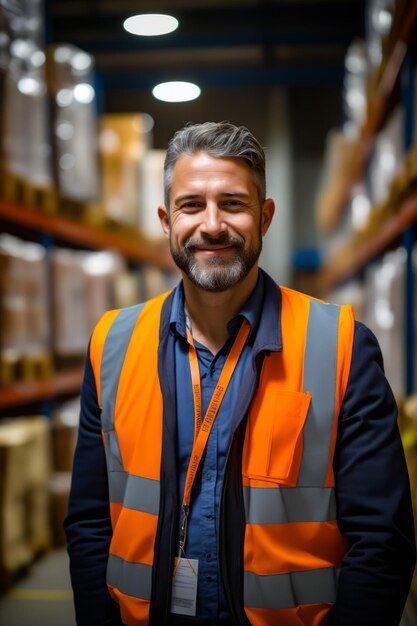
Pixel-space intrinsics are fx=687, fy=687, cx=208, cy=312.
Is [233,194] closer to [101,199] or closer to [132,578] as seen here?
[132,578]

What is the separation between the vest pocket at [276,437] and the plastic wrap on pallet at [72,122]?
333 centimetres

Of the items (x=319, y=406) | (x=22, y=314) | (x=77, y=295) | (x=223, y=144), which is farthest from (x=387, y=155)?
(x=319, y=406)

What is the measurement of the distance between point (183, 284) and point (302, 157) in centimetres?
894

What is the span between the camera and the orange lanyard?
178 cm

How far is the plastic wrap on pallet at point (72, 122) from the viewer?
4.67m

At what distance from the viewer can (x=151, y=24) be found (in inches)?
72.9

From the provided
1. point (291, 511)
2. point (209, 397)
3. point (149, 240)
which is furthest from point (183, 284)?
point (149, 240)

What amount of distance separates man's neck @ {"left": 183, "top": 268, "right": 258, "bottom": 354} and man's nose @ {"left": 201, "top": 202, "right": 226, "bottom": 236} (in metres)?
0.23

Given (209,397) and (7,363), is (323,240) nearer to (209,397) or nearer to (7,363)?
(7,363)

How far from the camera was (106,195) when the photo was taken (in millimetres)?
6070

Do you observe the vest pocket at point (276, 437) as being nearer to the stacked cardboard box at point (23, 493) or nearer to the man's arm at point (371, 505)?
the man's arm at point (371, 505)

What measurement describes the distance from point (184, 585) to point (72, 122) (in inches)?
149

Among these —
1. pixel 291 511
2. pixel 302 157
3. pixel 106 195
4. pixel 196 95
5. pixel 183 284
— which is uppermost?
pixel 302 157

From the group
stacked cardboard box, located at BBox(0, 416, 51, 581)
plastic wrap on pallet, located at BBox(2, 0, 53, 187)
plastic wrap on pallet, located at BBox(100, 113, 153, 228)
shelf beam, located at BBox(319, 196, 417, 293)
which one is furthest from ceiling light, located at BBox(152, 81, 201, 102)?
plastic wrap on pallet, located at BBox(100, 113, 153, 228)
